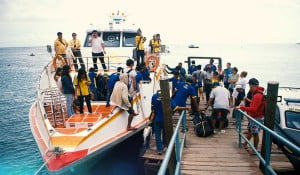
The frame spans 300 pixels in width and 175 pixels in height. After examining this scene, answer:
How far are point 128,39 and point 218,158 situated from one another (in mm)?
8561

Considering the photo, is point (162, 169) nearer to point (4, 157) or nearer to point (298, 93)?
point (298, 93)

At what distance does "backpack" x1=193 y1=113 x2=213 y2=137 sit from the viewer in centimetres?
729

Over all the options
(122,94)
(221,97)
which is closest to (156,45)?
(221,97)

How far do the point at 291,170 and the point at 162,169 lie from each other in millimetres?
4358

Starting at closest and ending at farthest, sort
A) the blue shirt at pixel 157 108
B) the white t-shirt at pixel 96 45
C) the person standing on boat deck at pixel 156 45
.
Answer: the blue shirt at pixel 157 108 < the white t-shirt at pixel 96 45 < the person standing on boat deck at pixel 156 45

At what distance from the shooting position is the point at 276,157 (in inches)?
248

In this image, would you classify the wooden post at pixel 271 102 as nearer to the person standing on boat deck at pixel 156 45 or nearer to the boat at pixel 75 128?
the boat at pixel 75 128

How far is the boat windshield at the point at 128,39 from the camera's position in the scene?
12.9 meters

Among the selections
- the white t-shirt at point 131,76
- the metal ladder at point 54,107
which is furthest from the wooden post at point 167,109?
the metal ladder at point 54,107

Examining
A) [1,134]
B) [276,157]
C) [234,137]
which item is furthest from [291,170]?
[1,134]

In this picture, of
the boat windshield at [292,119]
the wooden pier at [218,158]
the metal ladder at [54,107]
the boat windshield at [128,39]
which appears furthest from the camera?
the boat windshield at [128,39]

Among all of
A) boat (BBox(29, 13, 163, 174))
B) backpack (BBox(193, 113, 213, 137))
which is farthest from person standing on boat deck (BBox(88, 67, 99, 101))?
backpack (BBox(193, 113, 213, 137))

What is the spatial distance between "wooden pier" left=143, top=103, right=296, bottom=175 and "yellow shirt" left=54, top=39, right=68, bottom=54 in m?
5.42

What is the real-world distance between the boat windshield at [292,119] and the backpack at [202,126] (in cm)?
209
